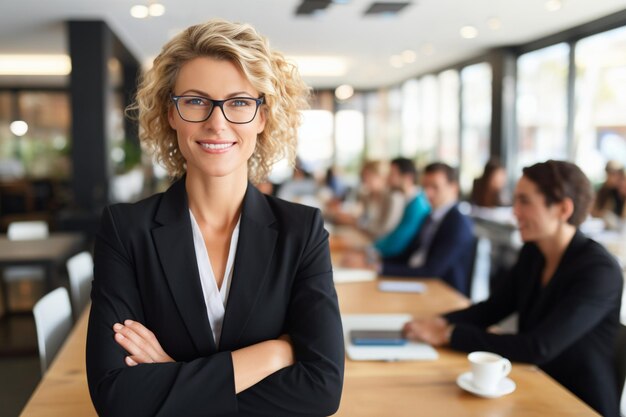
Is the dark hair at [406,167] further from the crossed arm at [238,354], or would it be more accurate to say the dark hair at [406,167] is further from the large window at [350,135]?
the large window at [350,135]

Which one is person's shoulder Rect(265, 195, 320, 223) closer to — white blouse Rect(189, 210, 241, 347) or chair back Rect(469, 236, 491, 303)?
white blouse Rect(189, 210, 241, 347)

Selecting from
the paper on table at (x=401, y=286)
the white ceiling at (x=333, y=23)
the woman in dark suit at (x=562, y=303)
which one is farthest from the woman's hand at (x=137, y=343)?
the white ceiling at (x=333, y=23)

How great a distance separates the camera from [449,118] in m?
11.6

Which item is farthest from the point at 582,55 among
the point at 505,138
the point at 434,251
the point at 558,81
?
the point at 434,251

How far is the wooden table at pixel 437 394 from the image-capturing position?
1569mm

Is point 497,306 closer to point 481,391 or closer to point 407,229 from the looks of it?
point 481,391

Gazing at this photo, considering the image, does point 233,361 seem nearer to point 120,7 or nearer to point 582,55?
point 120,7

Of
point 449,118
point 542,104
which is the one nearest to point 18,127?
point 449,118

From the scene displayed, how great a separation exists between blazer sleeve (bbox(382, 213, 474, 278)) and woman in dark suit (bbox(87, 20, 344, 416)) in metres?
1.88

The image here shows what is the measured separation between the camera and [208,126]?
4.24 ft

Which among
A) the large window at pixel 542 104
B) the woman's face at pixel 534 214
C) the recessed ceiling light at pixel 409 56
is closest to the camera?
the woman's face at pixel 534 214

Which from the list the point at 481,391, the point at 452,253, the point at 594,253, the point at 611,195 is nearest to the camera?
the point at 481,391

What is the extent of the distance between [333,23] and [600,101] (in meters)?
3.19

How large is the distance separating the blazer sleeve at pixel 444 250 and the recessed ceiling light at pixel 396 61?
726 cm
